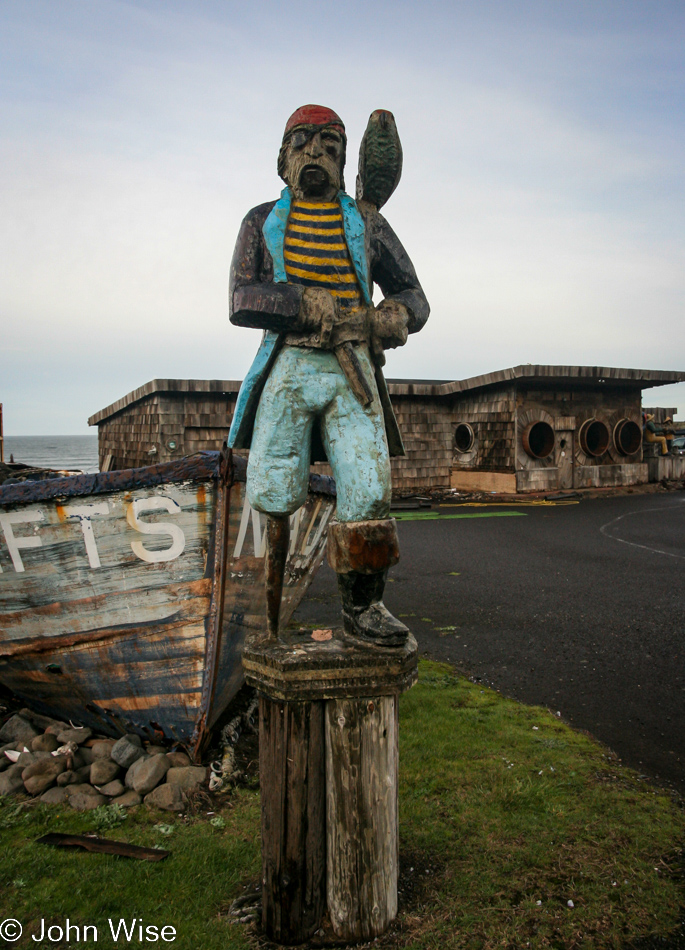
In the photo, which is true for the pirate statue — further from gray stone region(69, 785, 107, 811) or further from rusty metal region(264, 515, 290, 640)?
gray stone region(69, 785, 107, 811)

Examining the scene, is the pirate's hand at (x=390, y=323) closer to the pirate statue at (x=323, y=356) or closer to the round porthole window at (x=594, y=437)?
the pirate statue at (x=323, y=356)

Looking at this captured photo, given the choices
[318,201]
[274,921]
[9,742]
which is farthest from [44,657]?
[318,201]

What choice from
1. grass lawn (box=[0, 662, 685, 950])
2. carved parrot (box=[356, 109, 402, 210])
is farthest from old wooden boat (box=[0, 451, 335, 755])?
carved parrot (box=[356, 109, 402, 210])

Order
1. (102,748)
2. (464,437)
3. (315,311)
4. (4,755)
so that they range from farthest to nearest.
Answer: (464,437)
(4,755)
(102,748)
(315,311)

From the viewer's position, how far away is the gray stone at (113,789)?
2.77 metres

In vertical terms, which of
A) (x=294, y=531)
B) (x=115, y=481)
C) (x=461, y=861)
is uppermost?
(x=115, y=481)

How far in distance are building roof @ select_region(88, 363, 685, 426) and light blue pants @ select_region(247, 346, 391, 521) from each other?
10945 millimetres

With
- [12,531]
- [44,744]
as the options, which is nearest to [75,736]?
[44,744]

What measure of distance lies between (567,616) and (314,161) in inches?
172

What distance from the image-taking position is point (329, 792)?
6.31 ft

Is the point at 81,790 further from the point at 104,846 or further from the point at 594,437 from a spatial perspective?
the point at 594,437

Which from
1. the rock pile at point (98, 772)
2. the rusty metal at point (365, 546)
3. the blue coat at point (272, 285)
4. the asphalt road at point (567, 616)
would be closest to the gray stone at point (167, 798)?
the rock pile at point (98, 772)

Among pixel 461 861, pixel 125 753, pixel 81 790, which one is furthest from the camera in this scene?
pixel 125 753

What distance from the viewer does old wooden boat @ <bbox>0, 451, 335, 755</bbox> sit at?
2791 mm
